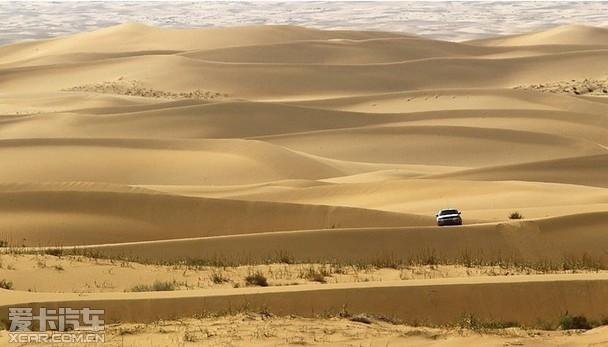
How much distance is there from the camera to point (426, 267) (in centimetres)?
1462

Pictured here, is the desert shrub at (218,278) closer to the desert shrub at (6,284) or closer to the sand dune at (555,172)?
the desert shrub at (6,284)

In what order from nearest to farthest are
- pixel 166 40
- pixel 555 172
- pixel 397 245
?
1. pixel 397 245
2. pixel 555 172
3. pixel 166 40

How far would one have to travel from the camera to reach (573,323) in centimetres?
1057

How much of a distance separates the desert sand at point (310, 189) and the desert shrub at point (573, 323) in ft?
0.96

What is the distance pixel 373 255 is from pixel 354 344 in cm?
809

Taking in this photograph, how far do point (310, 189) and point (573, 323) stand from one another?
16.0 metres

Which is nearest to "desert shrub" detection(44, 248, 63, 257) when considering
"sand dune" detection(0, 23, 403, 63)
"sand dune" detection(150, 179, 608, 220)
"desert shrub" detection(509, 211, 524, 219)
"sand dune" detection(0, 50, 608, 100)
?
"desert shrub" detection(509, 211, 524, 219)

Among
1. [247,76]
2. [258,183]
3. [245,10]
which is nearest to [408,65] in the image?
[247,76]

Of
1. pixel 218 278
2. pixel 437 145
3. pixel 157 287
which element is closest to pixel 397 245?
pixel 218 278

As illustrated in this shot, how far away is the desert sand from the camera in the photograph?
1128 centimetres

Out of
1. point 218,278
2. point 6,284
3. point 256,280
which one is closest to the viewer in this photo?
point 6,284

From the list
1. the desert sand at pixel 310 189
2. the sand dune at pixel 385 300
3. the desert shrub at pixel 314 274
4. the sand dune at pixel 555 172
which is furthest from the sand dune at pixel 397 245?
the sand dune at pixel 555 172

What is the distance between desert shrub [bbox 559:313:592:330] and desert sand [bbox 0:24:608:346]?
291mm

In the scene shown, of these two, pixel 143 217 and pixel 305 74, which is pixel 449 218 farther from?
pixel 305 74
